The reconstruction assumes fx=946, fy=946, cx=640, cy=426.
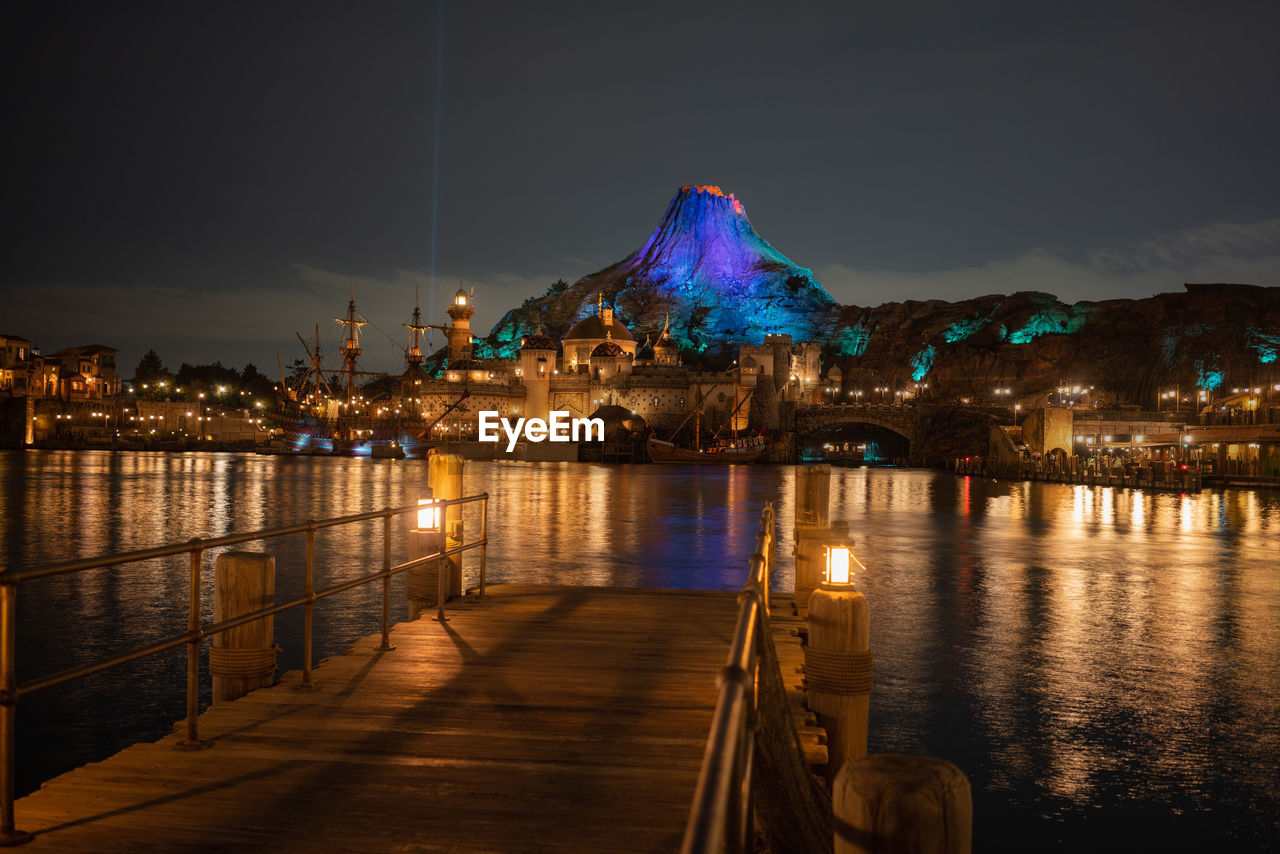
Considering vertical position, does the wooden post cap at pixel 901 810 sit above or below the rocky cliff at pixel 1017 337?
below

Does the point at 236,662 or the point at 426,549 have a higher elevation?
the point at 426,549

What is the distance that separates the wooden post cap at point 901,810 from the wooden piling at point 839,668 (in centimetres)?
477

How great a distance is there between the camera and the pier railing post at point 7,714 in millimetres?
4414

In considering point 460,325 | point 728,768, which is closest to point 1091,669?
point 728,768

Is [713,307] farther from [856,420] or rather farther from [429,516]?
[429,516]

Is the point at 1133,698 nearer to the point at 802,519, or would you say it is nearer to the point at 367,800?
the point at 802,519

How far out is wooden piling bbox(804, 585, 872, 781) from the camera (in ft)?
24.6

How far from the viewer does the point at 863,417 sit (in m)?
108

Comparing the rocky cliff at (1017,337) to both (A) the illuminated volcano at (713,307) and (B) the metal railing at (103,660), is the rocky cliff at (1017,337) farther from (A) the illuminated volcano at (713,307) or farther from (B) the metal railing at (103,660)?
(B) the metal railing at (103,660)

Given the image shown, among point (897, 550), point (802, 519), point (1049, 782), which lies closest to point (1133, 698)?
point (1049, 782)

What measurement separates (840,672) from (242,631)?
461 centimetres

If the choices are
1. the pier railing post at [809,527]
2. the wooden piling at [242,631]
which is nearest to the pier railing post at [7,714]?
the wooden piling at [242,631]

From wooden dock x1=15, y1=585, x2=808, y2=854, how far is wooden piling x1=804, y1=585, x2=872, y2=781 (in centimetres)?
30

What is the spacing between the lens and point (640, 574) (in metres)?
22.8
